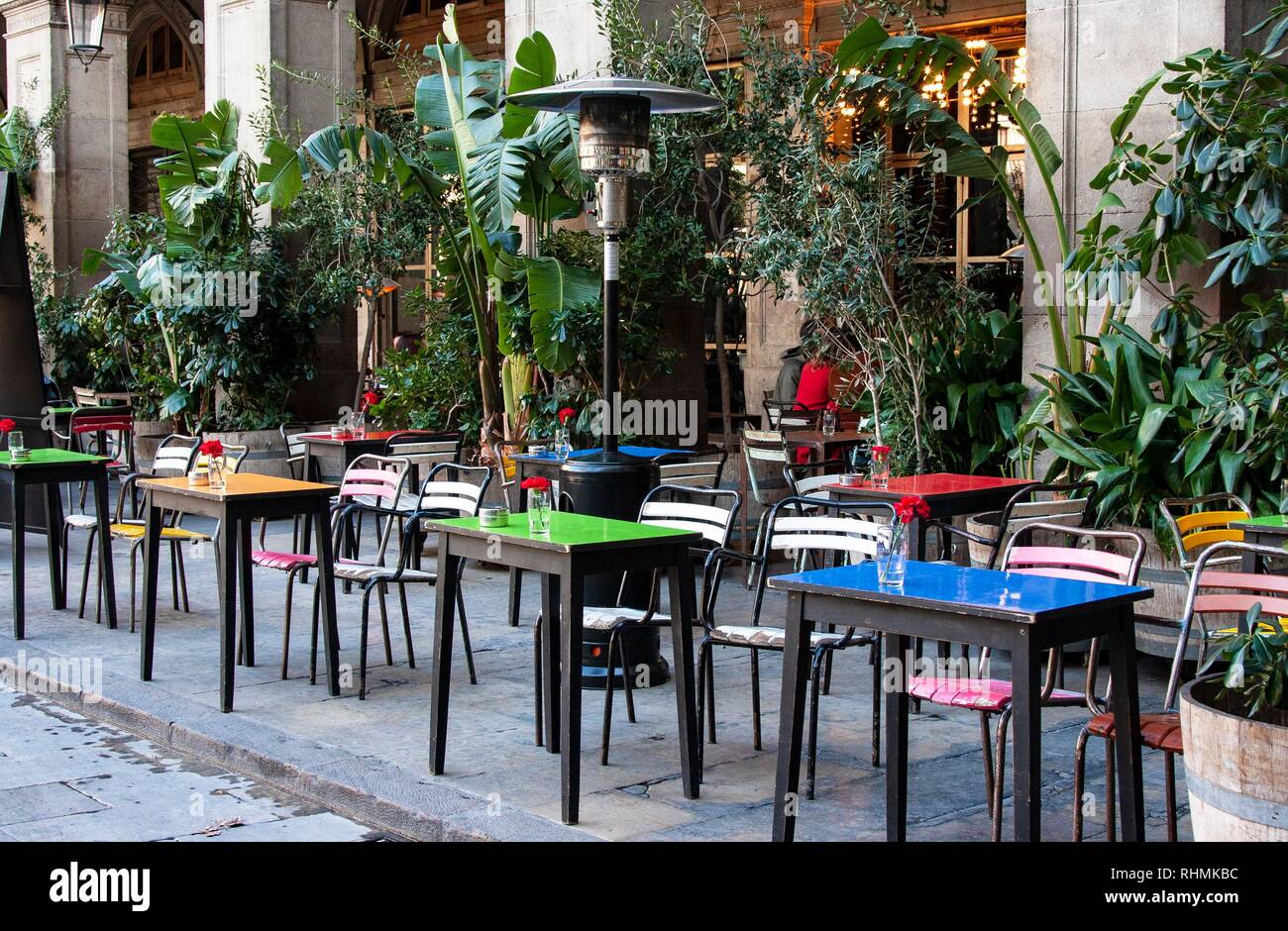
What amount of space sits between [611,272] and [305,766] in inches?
105

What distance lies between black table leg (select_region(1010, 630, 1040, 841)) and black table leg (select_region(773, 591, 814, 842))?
Result: 712 millimetres

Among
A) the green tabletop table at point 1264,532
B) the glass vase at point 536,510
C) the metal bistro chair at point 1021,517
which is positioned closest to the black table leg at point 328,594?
the glass vase at point 536,510

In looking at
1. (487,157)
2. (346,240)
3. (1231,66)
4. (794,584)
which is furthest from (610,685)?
(346,240)

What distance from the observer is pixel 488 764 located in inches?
234

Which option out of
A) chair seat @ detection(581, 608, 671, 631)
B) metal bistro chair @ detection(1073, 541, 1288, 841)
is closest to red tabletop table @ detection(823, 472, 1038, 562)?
chair seat @ detection(581, 608, 671, 631)

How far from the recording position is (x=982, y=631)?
13.6 feet

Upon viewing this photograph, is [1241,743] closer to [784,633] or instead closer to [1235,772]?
[1235,772]

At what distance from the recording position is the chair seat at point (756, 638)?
571 cm

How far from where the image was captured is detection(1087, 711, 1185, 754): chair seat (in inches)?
172

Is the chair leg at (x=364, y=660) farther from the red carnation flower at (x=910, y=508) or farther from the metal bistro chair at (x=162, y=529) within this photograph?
the red carnation flower at (x=910, y=508)

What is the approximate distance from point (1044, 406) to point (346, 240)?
7.57 m

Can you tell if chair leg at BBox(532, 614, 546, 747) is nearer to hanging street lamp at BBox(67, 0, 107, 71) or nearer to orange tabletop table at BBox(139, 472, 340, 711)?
orange tabletop table at BBox(139, 472, 340, 711)

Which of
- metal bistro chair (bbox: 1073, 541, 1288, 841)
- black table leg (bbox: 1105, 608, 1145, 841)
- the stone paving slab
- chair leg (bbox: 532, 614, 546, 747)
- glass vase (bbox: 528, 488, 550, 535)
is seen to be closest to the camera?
black table leg (bbox: 1105, 608, 1145, 841)
